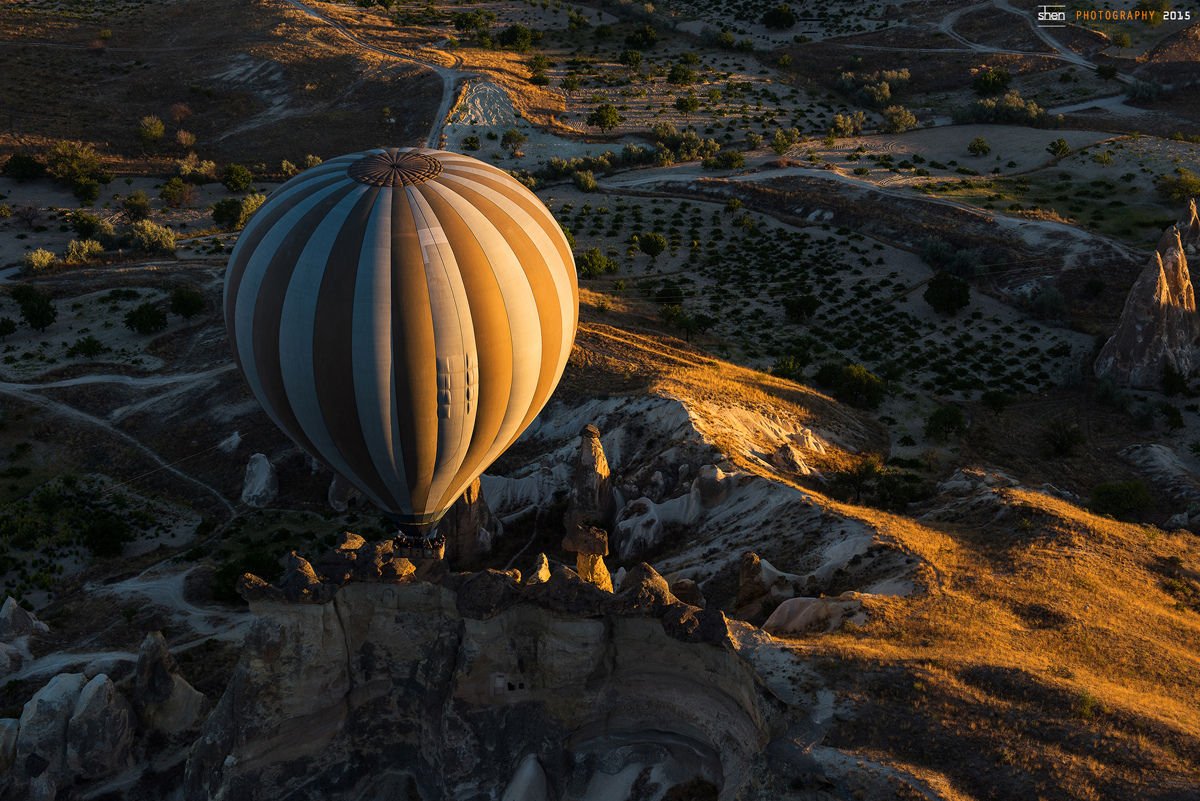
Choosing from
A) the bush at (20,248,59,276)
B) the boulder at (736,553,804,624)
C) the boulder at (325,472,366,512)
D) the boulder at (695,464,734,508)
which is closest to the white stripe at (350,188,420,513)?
the boulder at (736,553,804,624)

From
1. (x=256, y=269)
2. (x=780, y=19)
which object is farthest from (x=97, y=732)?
(x=780, y=19)

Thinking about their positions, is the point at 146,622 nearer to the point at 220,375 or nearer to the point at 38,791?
the point at 38,791

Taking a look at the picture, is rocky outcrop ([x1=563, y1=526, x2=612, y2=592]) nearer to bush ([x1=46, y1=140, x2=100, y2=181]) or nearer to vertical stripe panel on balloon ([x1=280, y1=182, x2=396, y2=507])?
vertical stripe panel on balloon ([x1=280, y1=182, x2=396, y2=507])

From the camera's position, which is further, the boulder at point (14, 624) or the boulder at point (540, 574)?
the boulder at point (14, 624)

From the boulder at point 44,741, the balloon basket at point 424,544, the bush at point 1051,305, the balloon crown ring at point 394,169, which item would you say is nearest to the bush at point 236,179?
the balloon crown ring at point 394,169

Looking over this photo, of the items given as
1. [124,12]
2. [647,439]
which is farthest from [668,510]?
[124,12]

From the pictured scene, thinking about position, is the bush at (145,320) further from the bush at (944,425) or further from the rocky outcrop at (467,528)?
the bush at (944,425)

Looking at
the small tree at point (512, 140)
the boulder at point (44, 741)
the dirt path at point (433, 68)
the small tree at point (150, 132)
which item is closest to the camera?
the boulder at point (44, 741)
